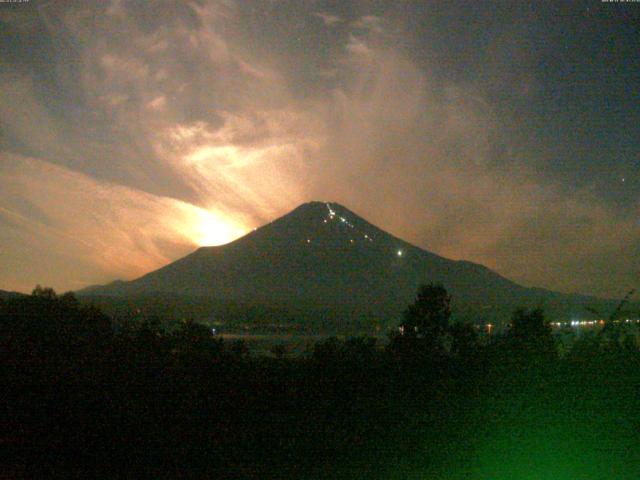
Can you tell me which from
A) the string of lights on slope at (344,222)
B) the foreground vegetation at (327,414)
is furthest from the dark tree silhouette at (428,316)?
the string of lights on slope at (344,222)

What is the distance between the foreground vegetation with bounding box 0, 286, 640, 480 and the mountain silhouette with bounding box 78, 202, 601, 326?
102ft

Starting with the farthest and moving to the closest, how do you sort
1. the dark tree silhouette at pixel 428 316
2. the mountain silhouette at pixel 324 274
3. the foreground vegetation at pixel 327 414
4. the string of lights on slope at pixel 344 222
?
the string of lights on slope at pixel 344 222 → the mountain silhouette at pixel 324 274 → the dark tree silhouette at pixel 428 316 → the foreground vegetation at pixel 327 414

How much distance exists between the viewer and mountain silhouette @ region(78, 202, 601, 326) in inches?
1850

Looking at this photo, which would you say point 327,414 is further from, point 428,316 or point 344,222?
point 344,222

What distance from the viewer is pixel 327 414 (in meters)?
6.41

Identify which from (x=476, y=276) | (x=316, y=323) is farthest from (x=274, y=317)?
(x=476, y=276)

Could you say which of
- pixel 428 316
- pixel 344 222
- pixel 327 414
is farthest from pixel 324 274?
pixel 327 414

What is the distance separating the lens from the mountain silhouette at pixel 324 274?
47.0 m

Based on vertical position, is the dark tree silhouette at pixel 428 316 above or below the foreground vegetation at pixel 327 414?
above

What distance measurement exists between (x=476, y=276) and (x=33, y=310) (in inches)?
2085

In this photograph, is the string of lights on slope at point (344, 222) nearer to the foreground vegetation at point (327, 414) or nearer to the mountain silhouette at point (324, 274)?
the mountain silhouette at point (324, 274)

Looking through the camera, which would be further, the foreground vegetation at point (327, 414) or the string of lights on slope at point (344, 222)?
the string of lights on slope at point (344, 222)

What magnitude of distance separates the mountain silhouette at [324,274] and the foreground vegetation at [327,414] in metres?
31.0

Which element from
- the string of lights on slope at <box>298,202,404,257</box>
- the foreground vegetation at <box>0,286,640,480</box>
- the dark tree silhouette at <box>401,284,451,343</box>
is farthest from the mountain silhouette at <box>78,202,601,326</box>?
the foreground vegetation at <box>0,286,640,480</box>
